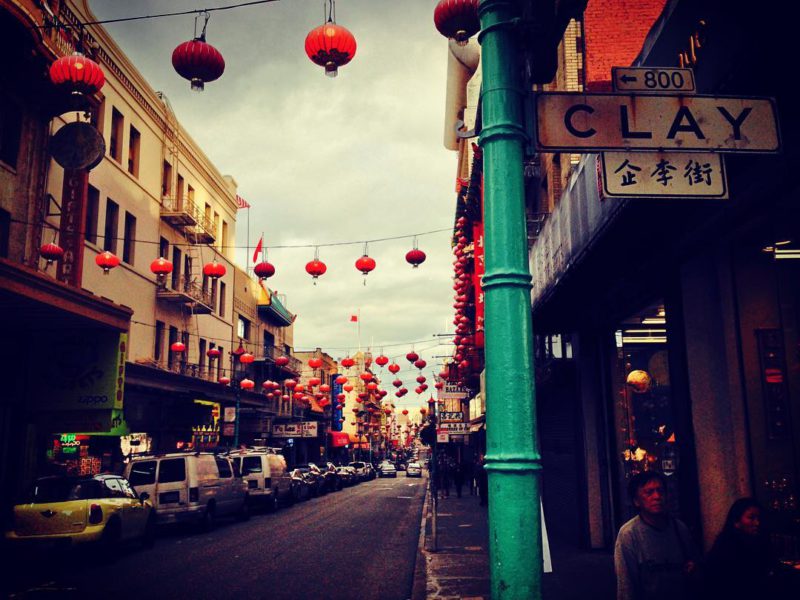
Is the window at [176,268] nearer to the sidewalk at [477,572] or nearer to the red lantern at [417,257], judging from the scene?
the red lantern at [417,257]

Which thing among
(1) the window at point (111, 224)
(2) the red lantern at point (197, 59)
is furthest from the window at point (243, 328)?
(2) the red lantern at point (197, 59)

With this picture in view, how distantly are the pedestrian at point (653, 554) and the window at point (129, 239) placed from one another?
25.2 m

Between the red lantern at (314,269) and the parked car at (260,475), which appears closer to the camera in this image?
the red lantern at (314,269)

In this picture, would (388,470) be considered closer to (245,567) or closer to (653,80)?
(245,567)

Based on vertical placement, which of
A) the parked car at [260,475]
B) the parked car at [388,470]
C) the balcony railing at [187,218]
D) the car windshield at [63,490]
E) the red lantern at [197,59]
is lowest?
the parked car at [388,470]

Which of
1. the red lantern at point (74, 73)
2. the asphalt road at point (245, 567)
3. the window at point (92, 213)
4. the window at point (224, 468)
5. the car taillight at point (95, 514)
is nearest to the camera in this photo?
the asphalt road at point (245, 567)

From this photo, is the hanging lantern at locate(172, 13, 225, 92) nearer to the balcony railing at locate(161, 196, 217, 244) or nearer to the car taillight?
the car taillight

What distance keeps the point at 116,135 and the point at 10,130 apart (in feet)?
23.3

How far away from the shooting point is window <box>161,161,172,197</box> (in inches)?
1188

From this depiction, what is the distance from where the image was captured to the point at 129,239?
88.5 feet

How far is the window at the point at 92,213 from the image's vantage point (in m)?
23.7

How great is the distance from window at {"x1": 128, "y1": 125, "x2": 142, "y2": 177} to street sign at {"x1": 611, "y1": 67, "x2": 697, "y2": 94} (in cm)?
2616

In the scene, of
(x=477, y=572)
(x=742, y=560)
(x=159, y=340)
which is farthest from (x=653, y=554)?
(x=159, y=340)

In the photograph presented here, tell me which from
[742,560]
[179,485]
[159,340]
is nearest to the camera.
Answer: [742,560]
